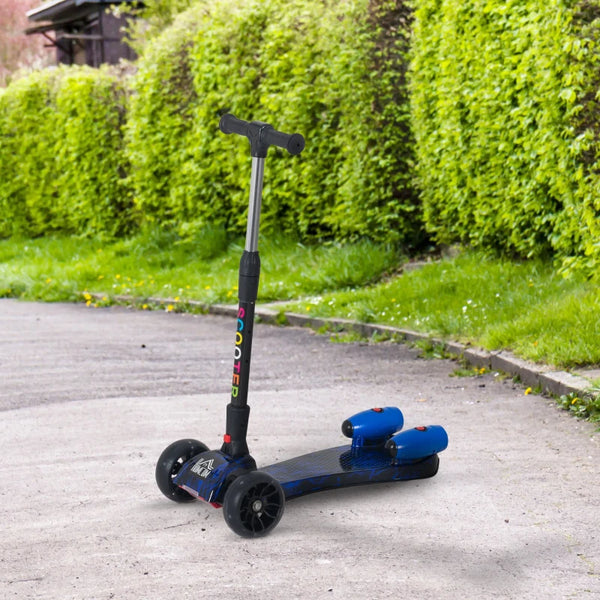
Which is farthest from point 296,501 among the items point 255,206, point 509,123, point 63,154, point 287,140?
point 63,154

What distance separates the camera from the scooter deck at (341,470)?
13.1ft

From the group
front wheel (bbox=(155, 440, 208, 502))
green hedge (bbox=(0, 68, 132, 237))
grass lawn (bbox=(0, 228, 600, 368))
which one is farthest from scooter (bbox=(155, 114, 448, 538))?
green hedge (bbox=(0, 68, 132, 237))

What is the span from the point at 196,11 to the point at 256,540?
35.3 feet

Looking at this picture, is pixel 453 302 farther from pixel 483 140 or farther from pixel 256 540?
pixel 256 540

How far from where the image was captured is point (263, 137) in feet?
12.3

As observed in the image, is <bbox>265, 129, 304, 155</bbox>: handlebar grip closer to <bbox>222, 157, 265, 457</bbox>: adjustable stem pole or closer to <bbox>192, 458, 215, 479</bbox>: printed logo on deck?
<bbox>222, 157, 265, 457</bbox>: adjustable stem pole

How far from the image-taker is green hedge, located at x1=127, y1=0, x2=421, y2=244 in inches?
418

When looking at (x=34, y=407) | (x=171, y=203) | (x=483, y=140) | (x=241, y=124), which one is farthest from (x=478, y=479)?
(x=171, y=203)

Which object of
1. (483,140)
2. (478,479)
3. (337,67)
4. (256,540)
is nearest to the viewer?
(256,540)

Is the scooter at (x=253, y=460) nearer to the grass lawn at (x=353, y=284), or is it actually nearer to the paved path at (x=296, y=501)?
the paved path at (x=296, y=501)

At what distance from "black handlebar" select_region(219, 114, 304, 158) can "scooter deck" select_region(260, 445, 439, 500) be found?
1278mm

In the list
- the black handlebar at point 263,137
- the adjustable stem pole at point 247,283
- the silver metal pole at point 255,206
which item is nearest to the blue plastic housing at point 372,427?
the adjustable stem pole at point 247,283

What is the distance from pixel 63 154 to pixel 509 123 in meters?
9.13

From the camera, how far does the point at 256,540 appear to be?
3646 mm
